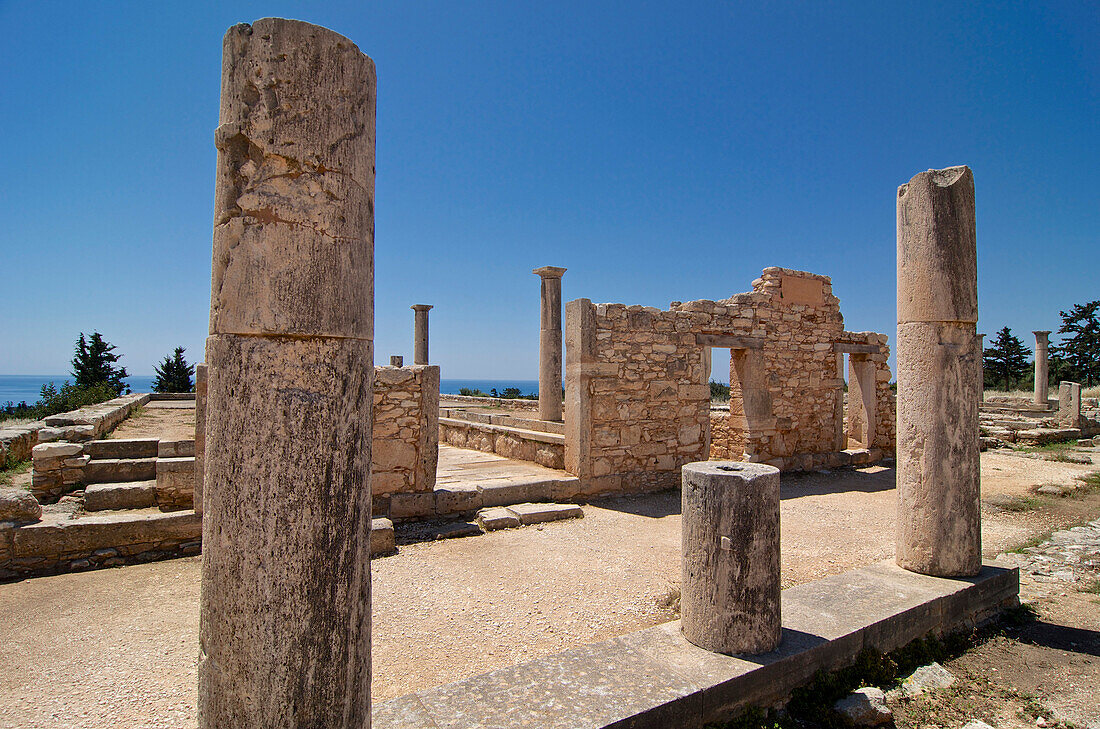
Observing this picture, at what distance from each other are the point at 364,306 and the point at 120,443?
8.08 metres

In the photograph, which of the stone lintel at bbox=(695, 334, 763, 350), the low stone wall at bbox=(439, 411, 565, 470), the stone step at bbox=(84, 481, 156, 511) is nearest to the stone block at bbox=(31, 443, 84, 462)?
the stone step at bbox=(84, 481, 156, 511)

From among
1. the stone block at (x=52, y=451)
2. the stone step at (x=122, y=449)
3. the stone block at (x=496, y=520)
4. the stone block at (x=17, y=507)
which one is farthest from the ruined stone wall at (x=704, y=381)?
the stone block at (x=52, y=451)

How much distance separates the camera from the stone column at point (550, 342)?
13.1 metres

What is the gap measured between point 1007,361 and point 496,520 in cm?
3877

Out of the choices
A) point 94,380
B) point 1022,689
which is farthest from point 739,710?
point 94,380

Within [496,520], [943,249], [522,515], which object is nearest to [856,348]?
[943,249]

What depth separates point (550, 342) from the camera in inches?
516

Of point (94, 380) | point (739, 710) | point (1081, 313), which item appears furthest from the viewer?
point (1081, 313)

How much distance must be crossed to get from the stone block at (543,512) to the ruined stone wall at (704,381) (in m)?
0.92

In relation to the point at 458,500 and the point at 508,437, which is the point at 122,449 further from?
the point at 508,437

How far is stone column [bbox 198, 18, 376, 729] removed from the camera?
1908mm

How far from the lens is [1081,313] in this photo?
32156 mm

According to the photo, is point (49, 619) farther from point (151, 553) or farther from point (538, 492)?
point (538, 492)

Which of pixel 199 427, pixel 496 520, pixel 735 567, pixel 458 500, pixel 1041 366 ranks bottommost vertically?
pixel 496 520
